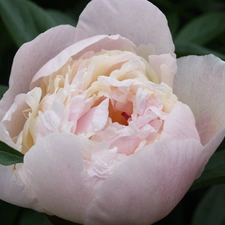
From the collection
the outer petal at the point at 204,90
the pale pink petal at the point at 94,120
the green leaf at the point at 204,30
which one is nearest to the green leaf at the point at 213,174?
the outer petal at the point at 204,90

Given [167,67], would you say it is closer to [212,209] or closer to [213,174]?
[213,174]

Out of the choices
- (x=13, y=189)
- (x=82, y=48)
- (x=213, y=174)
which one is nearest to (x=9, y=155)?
(x=13, y=189)

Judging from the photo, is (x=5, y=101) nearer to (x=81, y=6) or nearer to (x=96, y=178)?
(x=96, y=178)

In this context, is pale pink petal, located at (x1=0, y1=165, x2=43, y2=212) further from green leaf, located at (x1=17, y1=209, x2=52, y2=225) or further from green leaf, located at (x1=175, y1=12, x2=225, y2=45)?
green leaf, located at (x1=175, y1=12, x2=225, y2=45)

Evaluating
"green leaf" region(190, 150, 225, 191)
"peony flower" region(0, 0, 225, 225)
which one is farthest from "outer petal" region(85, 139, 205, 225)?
"green leaf" region(190, 150, 225, 191)

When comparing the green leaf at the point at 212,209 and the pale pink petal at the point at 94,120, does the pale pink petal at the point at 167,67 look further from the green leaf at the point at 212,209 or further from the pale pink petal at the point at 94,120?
the green leaf at the point at 212,209
